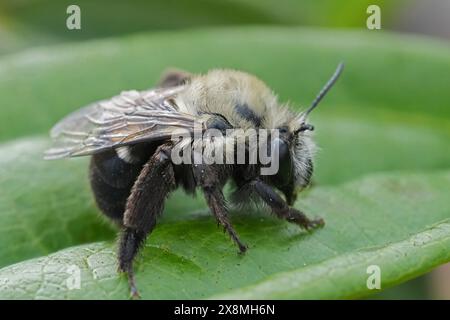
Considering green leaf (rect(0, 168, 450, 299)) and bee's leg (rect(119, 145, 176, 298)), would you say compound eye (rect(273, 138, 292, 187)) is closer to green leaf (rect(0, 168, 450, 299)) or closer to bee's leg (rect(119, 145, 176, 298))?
green leaf (rect(0, 168, 450, 299))

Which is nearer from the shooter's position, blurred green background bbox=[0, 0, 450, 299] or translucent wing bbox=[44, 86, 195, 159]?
translucent wing bbox=[44, 86, 195, 159]

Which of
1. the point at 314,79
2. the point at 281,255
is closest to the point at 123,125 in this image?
the point at 281,255

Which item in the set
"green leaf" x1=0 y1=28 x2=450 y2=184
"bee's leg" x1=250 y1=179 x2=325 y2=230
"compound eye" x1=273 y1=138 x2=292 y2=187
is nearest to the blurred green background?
"green leaf" x1=0 y1=28 x2=450 y2=184

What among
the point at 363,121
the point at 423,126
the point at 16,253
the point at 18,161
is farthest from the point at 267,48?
the point at 16,253

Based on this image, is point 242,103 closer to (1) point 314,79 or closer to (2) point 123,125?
(2) point 123,125

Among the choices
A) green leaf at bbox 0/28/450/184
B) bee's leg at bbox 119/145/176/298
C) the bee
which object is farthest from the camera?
green leaf at bbox 0/28/450/184

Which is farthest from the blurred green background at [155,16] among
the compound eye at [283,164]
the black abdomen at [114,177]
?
the compound eye at [283,164]
